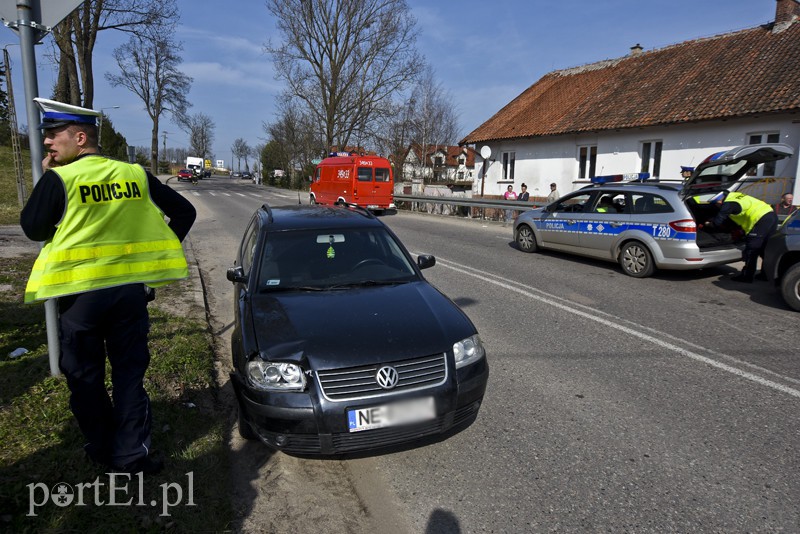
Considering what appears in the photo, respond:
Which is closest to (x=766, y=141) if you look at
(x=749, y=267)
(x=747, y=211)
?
(x=747, y=211)

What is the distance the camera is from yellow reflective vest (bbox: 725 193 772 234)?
824 cm

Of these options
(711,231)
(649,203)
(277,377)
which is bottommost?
(277,377)

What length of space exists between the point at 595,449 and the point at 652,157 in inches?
760

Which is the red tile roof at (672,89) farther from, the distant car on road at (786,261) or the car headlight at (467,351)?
the car headlight at (467,351)

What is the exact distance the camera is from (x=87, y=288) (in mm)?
2588

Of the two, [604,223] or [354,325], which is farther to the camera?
[604,223]

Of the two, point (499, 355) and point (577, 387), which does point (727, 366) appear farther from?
point (499, 355)

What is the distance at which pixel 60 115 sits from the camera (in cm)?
262

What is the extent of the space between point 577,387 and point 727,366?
1.66m

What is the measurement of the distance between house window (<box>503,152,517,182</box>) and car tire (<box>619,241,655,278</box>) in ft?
58.8

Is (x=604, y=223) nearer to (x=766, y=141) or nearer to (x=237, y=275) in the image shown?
(x=237, y=275)

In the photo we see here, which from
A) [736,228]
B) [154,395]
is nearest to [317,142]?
[736,228]

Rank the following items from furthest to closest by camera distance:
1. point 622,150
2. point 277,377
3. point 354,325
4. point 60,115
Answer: point 622,150 < point 354,325 < point 277,377 < point 60,115

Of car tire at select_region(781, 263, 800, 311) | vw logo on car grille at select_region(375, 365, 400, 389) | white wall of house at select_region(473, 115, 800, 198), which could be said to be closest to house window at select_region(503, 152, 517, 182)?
white wall of house at select_region(473, 115, 800, 198)
